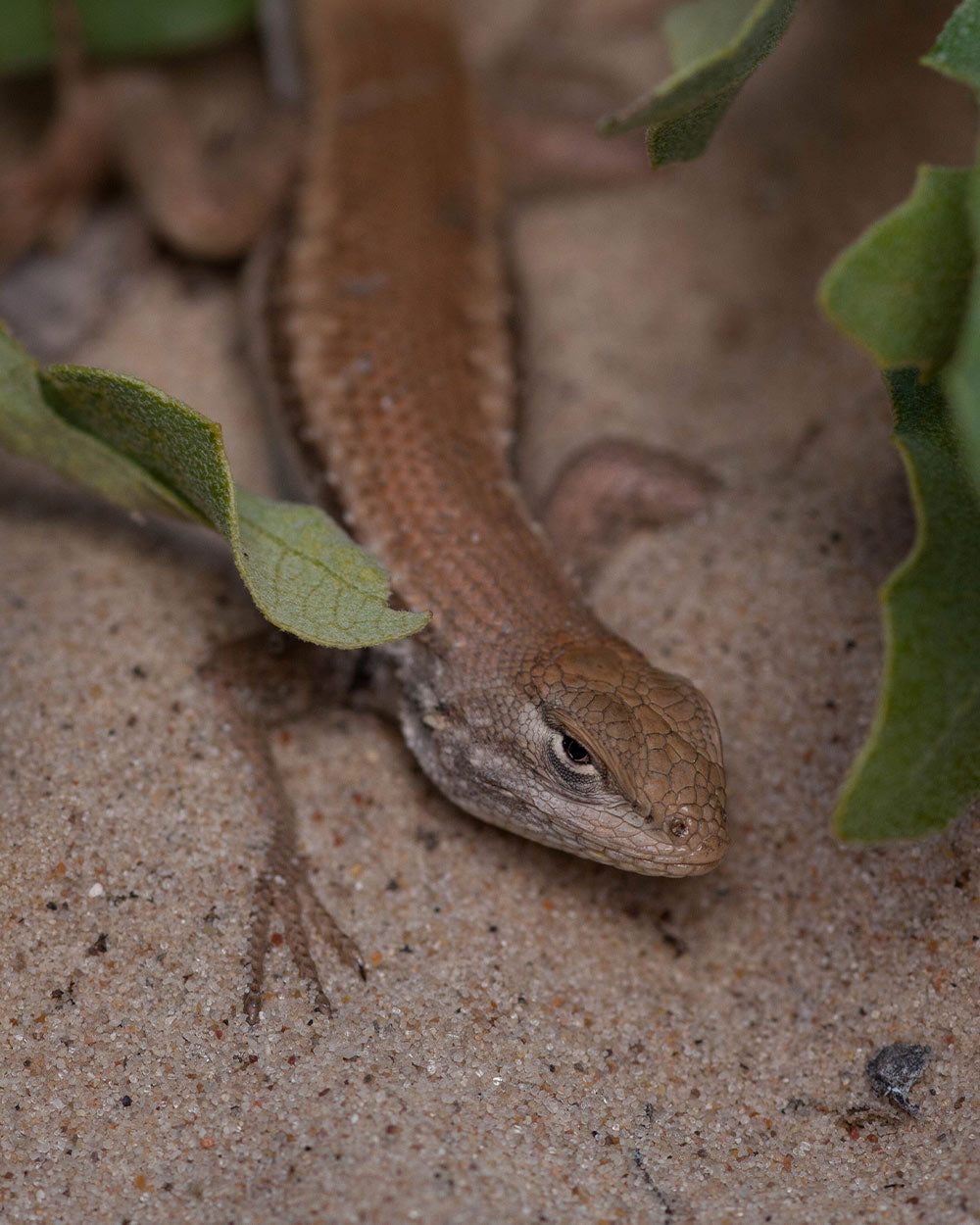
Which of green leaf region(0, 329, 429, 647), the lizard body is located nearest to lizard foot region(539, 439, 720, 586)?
the lizard body

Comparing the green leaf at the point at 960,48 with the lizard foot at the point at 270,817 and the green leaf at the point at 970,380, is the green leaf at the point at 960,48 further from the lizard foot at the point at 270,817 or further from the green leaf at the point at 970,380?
the lizard foot at the point at 270,817

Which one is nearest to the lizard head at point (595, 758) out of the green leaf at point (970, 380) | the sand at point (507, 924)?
the sand at point (507, 924)

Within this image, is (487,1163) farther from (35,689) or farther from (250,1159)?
(35,689)

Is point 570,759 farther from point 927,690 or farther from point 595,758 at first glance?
point 927,690

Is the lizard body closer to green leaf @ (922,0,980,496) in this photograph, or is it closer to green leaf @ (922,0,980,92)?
green leaf @ (922,0,980,496)

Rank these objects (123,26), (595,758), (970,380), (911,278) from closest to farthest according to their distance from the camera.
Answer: (970,380) → (911,278) → (595,758) → (123,26)

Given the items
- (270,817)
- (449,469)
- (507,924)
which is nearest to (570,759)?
(507,924)
